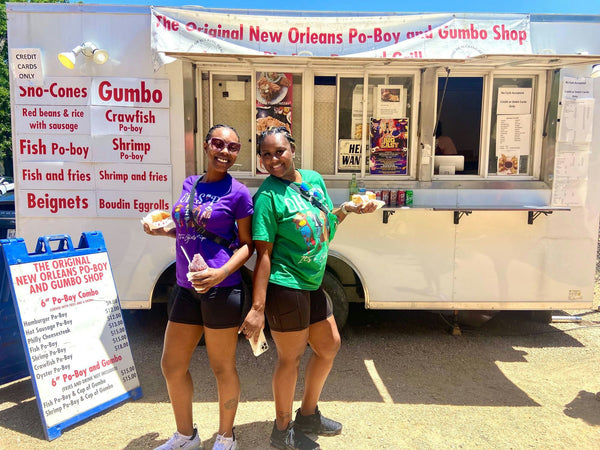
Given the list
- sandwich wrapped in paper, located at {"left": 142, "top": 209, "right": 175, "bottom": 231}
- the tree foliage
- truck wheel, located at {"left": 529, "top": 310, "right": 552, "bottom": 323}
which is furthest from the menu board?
the tree foliage

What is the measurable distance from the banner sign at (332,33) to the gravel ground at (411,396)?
8.62ft

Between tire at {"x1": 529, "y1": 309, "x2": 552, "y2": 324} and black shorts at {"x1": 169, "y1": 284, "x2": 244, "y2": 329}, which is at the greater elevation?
black shorts at {"x1": 169, "y1": 284, "x2": 244, "y2": 329}

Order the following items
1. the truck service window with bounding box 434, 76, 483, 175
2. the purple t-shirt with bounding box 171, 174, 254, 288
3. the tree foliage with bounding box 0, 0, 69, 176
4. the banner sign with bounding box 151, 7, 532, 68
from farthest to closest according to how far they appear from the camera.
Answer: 1. the tree foliage with bounding box 0, 0, 69, 176
2. the truck service window with bounding box 434, 76, 483, 175
3. the banner sign with bounding box 151, 7, 532, 68
4. the purple t-shirt with bounding box 171, 174, 254, 288

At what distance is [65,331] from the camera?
3.12m

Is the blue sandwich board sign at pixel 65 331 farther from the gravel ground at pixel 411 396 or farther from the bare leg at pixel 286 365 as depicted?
the bare leg at pixel 286 365

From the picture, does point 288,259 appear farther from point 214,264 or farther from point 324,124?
point 324,124

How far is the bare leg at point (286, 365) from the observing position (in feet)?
8.25

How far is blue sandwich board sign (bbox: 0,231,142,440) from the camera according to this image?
2943 millimetres

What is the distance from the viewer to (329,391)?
3.53 meters

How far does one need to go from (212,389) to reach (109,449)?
35.3 inches

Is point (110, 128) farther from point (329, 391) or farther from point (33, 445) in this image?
point (329, 391)

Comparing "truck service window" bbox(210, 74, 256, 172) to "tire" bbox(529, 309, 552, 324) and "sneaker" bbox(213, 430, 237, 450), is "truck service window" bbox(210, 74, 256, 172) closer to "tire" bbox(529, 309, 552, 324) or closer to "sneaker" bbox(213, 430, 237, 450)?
"sneaker" bbox(213, 430, 237, 450)

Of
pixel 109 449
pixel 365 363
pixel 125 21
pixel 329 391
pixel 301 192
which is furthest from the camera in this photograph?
pixel 365 363

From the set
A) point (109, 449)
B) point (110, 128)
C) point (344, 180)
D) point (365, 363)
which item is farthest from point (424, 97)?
point (109, 449)
